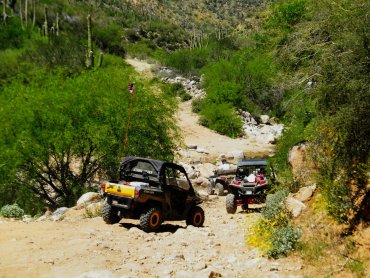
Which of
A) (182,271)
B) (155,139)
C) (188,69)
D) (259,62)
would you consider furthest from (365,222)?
(188,69)

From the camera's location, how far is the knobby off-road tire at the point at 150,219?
435 inches

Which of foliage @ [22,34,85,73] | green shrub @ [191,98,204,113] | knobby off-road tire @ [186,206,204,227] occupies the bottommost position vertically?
knobby off-road tire @ [186,206,204,227]

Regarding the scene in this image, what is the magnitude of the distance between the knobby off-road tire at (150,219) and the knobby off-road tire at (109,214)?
116 cm

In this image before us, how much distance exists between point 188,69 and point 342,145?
63042 millimetres

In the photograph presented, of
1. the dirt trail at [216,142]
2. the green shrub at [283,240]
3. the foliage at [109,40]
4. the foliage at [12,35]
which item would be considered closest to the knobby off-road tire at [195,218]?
the green shrub at [283,240]

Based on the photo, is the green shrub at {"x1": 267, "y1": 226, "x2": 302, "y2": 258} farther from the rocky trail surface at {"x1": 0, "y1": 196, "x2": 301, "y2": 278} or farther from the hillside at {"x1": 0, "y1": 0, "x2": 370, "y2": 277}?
the rocky trail surface at {"x1": 0, "y1": 196, "x2": 301, "y2": 278}

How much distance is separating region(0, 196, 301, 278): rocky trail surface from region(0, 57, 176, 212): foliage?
576 cm

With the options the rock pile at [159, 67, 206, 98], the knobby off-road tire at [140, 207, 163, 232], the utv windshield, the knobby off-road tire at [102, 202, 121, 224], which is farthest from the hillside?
the rock pile at [159, 67, 206, 98]

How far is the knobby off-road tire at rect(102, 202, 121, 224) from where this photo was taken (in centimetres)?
1195

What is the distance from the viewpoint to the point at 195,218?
1255 centimetres

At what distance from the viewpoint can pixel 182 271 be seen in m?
8.23

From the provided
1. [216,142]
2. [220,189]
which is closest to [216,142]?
[216,142]

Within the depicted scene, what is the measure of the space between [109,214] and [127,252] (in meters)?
2.65

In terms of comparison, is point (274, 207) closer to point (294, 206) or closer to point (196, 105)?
point (294, 206)
